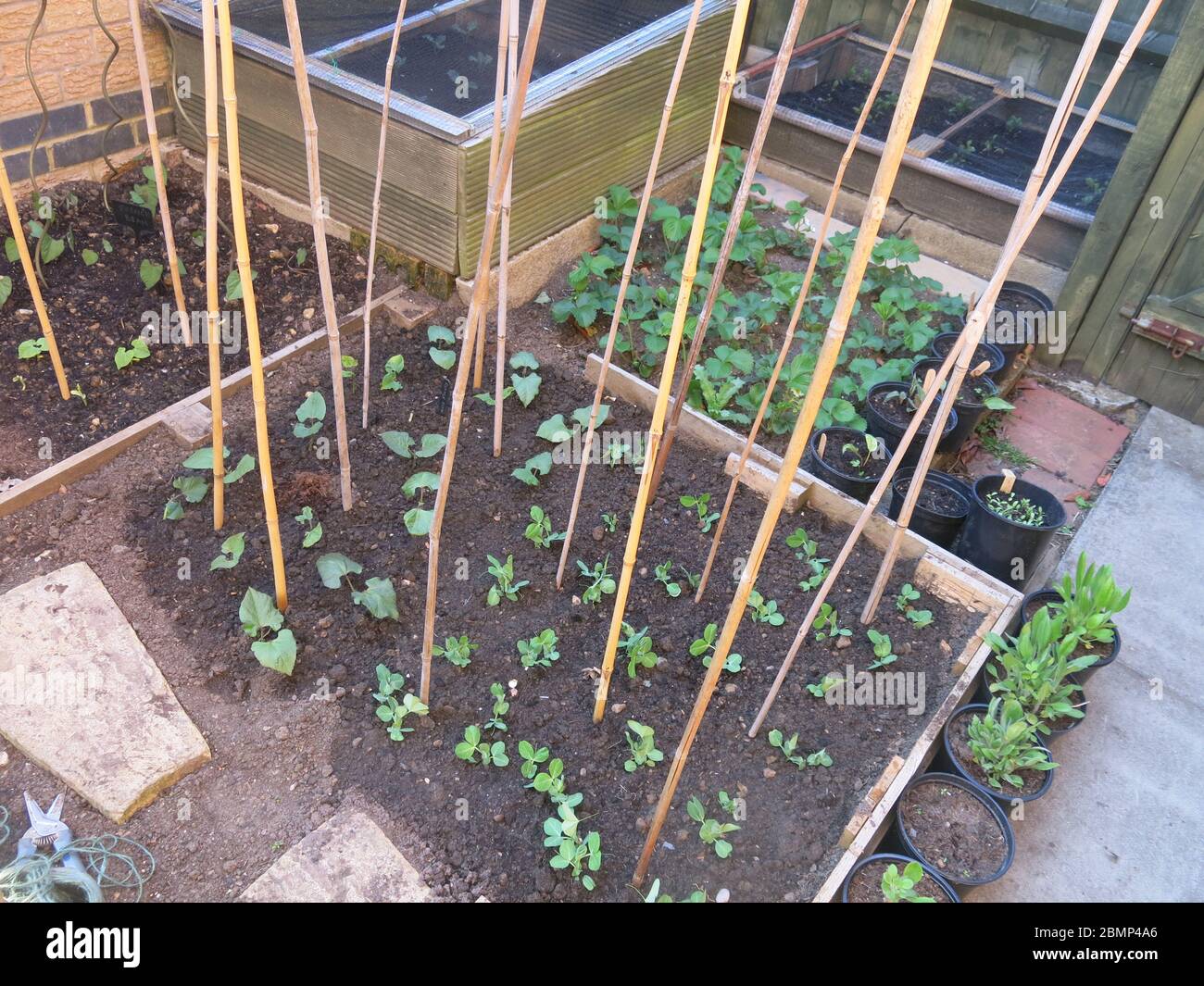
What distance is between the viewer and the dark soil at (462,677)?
6.79 feet

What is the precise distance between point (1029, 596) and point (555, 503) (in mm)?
1417

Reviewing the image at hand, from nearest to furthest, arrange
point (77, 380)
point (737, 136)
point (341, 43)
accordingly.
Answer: point (77, 380), point (341, 43), point (737, 136)

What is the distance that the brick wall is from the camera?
130 inches

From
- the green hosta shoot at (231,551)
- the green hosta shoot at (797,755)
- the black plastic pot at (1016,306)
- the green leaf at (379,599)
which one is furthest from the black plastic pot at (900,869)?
the black plastic pot at (1016,306)

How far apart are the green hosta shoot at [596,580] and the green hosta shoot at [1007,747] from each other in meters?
1.00

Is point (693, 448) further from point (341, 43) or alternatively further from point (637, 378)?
point (341, 43)

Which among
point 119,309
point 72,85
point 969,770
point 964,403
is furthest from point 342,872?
point 72,85

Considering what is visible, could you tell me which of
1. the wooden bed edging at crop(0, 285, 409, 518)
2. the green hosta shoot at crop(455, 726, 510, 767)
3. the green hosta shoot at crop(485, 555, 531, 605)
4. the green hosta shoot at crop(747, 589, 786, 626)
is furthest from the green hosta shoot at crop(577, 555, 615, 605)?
the wooden bed edging at crop(0, 285, 409, 518)

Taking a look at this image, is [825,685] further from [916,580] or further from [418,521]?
[418,521]

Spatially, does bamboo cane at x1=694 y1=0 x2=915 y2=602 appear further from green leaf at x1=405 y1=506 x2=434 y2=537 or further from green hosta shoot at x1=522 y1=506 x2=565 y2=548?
green leaf at x1=405 y1=506 x2=434 y2=537

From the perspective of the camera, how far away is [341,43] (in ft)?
11.2

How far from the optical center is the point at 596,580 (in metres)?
2.62

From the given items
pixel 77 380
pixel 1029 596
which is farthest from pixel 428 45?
pixel 1029 596

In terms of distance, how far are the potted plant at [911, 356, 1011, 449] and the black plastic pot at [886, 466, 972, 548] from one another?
323mm
